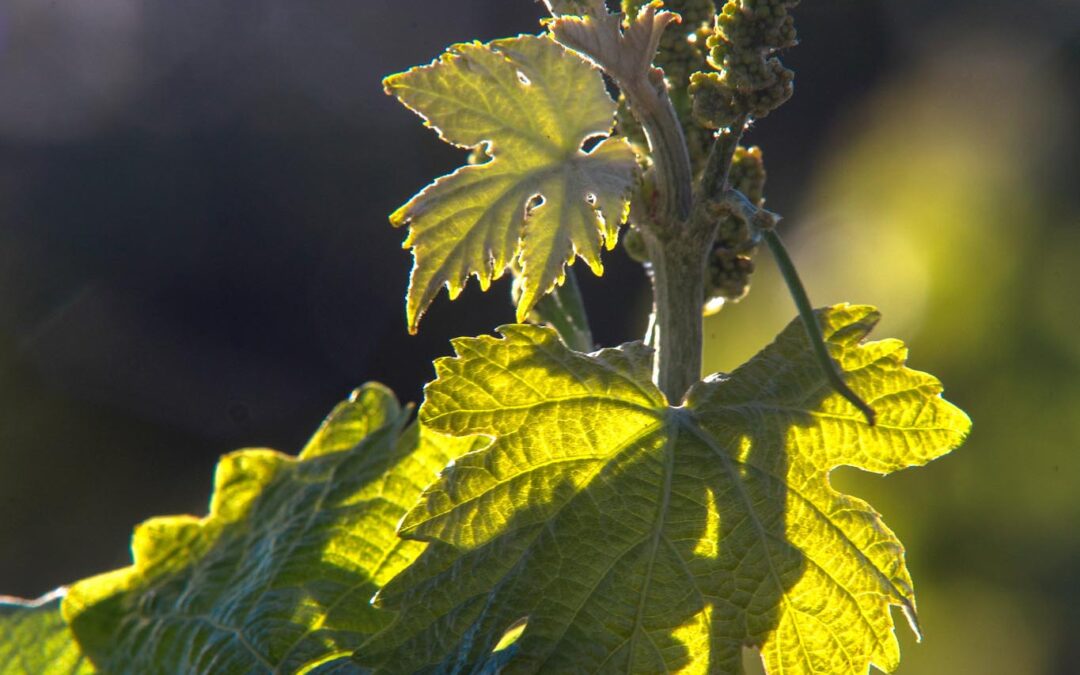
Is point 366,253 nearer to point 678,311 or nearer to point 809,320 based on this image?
point 678,311

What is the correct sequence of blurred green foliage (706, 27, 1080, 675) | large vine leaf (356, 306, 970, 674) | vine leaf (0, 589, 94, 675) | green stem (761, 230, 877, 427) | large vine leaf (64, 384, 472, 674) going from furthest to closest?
blurred green foliage (706, 27, 1080, 675), vine leaf (0, 589, 94, 675), large vine leaf (64, 384, 472, 674), large vine leaf (356, 306, 970, 674), green stem (761, 230, 877, 427)

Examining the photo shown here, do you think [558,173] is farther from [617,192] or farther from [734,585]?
[734,585]

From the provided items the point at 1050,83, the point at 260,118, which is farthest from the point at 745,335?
the point at 260,118

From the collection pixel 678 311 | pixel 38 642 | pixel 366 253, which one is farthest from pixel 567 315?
pixel 366 253

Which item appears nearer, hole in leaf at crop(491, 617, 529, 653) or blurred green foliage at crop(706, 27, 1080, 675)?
hole in leaf at crop(491, 617, 529, 653)

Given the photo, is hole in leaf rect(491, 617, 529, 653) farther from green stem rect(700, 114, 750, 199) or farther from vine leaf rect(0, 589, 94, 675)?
vine leaf rect(0, 589, 94, 675)

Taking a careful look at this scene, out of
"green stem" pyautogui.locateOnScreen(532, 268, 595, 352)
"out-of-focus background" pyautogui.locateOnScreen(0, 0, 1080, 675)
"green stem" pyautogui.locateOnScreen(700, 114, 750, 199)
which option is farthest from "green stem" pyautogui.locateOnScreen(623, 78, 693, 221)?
"out-of-focus background" pyautogui.locateOnScreen(0, 0, 1080, 675)

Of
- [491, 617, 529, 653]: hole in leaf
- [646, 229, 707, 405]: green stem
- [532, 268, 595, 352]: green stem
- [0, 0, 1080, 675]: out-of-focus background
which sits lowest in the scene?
[491, 617, 529, 653]: hole in leaf
